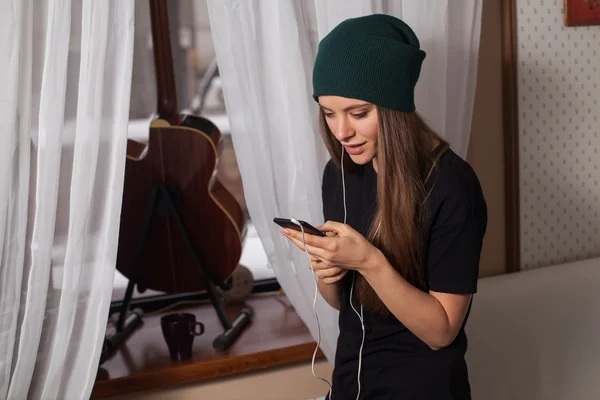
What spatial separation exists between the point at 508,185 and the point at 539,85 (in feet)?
0.99

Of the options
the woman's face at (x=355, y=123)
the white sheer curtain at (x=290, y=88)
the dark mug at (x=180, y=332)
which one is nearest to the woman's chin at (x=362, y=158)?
the woman's face at (x=355, y=123)

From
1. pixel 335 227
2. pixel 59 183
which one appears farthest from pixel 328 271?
pixel 59 183

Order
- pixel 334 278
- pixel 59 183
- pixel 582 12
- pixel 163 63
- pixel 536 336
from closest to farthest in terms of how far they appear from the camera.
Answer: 1. pixel 334 278
2. pixel 59 183
3. pixel 536 336
4. pixel 582 12
5. pixel 163 63

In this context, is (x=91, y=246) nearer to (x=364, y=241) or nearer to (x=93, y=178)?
(x=93, y=178)

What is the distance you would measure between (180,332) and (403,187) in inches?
43.2

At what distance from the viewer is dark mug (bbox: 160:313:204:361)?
6.16 ft

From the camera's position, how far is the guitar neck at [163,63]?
2037 millimetres

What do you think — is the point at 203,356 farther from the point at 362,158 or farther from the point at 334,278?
the point at 362,158

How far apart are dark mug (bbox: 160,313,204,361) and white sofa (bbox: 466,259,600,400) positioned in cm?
78

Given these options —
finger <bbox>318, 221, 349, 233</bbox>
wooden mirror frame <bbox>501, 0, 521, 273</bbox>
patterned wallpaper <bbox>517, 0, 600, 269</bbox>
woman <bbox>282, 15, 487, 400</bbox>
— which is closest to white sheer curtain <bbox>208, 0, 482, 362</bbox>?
wooden mirror frame <bbox>501, 0, 521, 273</bbox>

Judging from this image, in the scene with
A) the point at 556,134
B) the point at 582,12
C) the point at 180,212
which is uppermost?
the point at 582,12

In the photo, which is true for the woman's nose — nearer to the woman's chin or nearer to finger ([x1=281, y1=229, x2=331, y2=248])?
the woman's chin

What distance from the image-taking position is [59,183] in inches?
58.5

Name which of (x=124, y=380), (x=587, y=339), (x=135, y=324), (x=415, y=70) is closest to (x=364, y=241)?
(x=415, y=70)
